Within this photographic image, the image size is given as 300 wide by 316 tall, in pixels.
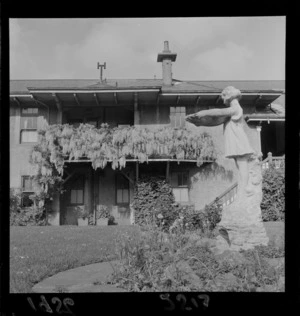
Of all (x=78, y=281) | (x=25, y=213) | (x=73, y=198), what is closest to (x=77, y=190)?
(x=73, y=198)

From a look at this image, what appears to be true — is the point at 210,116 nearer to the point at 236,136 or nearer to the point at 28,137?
the point at 236,136

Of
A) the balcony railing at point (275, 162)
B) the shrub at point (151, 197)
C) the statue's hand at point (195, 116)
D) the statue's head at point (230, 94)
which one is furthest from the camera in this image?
the balcony railing at point (275, 162)

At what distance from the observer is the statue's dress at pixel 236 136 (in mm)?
5891

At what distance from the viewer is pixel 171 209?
38.9 ft

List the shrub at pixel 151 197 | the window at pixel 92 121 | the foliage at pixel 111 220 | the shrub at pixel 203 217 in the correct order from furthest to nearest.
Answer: the window at pixel 92 121 → the foliage at pixel 111 220 → the shrub at pixel 151 197 → the shrub at pixel 203 217

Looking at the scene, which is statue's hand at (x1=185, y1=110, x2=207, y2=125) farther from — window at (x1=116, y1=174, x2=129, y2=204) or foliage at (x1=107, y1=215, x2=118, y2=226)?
window at (x1=116, y1=174, x2=129, y2=204)

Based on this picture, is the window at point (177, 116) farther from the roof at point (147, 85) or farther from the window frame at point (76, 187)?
the window frame at point (76, 187)

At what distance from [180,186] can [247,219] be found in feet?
23.3

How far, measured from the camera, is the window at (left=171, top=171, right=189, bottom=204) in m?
12.7

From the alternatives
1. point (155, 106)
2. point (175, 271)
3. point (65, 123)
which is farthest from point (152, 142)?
point (175, 271)

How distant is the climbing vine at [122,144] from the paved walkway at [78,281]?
662cm

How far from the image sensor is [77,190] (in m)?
13.1
